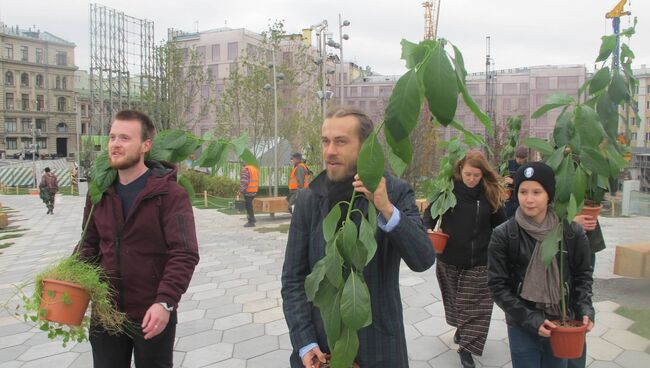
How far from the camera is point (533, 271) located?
270 centimetres

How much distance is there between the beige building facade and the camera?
76.2 metres

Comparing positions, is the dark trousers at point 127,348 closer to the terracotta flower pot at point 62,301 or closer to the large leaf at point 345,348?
the terracotta flower pot at point 62,301

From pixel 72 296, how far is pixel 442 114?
1.94 metres

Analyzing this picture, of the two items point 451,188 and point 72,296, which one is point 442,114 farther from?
point 451,188

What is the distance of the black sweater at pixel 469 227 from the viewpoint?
3.93 metres

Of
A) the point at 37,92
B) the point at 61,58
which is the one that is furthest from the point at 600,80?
the point at 61,58

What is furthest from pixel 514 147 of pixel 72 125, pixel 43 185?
pixel 72 125

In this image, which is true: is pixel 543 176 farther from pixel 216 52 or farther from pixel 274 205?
pixel 216 52

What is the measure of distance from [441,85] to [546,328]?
1.86m

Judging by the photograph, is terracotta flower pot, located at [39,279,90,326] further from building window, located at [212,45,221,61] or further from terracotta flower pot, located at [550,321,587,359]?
building window, located at [212,45,221,61]

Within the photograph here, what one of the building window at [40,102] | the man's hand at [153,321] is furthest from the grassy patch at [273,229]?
the building window at [40,102]

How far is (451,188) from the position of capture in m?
4.16

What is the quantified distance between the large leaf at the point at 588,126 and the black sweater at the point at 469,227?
1418 millimetres

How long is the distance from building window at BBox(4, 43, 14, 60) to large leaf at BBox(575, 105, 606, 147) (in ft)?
298
